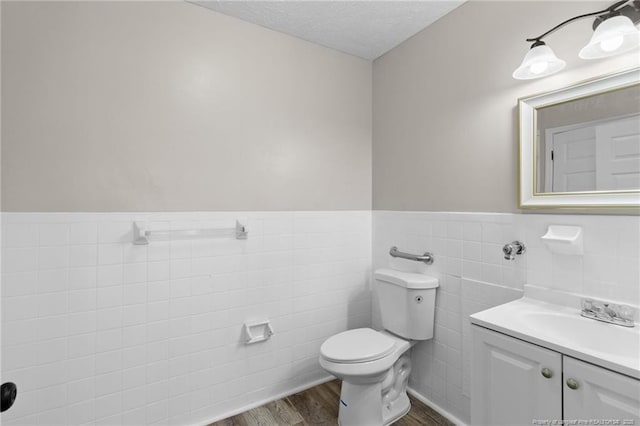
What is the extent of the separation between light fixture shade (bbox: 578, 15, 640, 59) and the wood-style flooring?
192 cm

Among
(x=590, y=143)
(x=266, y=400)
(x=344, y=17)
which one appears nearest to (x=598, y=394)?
(x=590, y=143)

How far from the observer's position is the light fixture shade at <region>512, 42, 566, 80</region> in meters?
1.31

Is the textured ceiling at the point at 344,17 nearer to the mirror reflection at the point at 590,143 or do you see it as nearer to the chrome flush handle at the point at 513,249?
the mirror reflection at the point at 590,143

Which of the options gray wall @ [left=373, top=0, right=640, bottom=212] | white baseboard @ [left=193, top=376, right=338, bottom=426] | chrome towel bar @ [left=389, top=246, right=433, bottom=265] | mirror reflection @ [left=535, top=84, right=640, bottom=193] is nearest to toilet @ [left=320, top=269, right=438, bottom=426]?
chrome towel bar @ [left=389, top=246, right=433, bottom=265]

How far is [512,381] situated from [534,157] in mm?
970

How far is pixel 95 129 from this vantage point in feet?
5.16

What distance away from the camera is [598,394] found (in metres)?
0.95

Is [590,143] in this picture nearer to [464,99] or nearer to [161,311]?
[464,99]

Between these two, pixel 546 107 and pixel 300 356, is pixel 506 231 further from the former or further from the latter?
pixel 300 356

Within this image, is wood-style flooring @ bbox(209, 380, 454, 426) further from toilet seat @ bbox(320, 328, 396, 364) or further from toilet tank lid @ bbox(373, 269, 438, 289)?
toilet tank lid @ bbox(373, 269, 438, 289)

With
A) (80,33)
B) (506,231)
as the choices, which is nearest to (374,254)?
(506,231)

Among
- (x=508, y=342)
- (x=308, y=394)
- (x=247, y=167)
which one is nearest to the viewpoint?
(x=508, y=342)

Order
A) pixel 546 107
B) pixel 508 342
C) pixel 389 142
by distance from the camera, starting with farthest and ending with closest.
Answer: pixel 389 142
pixel 546 107
pixel 508 342

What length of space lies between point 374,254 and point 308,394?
1.06 m
